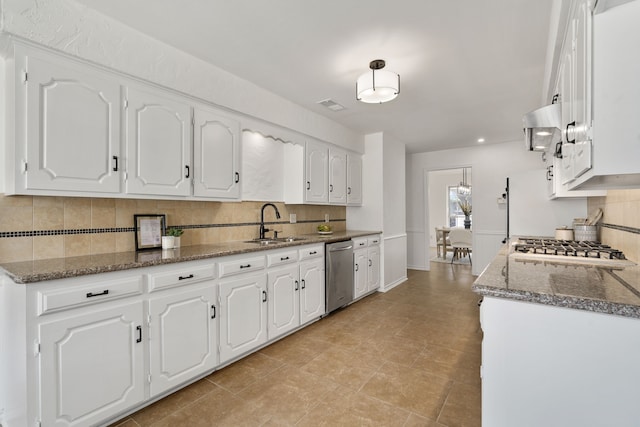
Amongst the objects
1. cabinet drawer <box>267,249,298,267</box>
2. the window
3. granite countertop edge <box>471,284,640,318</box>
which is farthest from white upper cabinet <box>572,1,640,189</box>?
the window

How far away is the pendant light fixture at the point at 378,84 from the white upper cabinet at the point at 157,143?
1.45m

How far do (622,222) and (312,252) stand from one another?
2431 millimetres

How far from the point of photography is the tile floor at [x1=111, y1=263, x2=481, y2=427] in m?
1.80

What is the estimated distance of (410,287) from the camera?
15.9 ft

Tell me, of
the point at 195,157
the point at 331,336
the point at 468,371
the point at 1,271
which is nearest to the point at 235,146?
the point at 195,157

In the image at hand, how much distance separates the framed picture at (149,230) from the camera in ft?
7.53

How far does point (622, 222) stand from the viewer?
1859 millimetres

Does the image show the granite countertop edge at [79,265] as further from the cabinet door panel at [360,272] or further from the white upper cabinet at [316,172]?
the cabinet door panel at [360,272]

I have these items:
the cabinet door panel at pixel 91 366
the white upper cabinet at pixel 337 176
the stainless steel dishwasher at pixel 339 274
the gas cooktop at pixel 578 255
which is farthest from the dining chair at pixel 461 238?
the cabinet door panel at pixel 91 366

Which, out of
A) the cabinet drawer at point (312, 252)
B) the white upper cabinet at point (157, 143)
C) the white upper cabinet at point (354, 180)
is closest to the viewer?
the white upper cabinet at point (157, 143)

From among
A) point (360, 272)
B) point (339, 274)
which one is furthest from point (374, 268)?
point (339, 274)

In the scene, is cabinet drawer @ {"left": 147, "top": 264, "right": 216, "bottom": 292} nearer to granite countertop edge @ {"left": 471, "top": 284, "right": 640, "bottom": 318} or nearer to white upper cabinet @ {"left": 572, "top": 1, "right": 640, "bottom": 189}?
granite countertop edge @ {"left": 471, "top": 284, "right": 640, "bottom": 318}

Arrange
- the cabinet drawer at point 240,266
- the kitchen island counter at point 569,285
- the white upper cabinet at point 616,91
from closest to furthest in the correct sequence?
1. the white upper cabinet at point 616,91
2. the kitchen island counter at point 569,285
3. the cabinet drawer at point 240,266

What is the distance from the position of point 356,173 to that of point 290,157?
1.35 m
